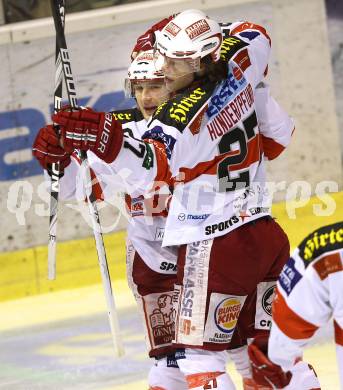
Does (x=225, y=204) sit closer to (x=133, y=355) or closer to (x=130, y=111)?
(x=130, y=111)

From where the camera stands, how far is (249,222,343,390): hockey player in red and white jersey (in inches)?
103

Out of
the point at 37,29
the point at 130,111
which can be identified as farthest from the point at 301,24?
the point at 130,111

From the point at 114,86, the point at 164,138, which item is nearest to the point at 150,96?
the point at 164,138

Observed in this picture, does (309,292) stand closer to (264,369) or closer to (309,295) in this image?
(309,295)

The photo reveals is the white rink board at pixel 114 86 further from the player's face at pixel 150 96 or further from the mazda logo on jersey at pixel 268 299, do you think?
the mazda logo on jersey at pixel 268 299

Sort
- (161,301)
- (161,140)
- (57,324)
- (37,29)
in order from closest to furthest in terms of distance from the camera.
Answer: (161,140) < (161,301) < (57,324) < (37,29)

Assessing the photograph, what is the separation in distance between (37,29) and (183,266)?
3.39 m

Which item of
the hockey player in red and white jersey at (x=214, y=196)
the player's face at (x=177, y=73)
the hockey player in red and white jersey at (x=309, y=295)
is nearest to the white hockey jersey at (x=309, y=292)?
the hockey player in red and white jersey at (x=309, y=295)

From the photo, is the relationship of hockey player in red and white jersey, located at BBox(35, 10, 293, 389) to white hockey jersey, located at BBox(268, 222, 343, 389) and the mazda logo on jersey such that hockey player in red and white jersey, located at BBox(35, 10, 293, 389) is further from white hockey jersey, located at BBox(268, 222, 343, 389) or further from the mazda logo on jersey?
white hockey jersey, located at BBox(268, 222, 343, 389)

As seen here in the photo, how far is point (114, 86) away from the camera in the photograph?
703 centimetres

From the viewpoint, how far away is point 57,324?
6.44 metres

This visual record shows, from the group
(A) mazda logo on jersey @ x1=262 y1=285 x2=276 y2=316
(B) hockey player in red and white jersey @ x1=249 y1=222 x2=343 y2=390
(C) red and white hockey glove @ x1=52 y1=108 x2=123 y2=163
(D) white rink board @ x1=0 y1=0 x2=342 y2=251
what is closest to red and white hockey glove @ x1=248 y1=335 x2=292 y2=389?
(B) hockey player in red and white jersey @ x1=249 y1=222 x2=343 y2=390

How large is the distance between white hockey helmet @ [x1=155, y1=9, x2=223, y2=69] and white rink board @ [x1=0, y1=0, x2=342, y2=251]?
3.22 m

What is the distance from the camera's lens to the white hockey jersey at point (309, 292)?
8.59 ft
